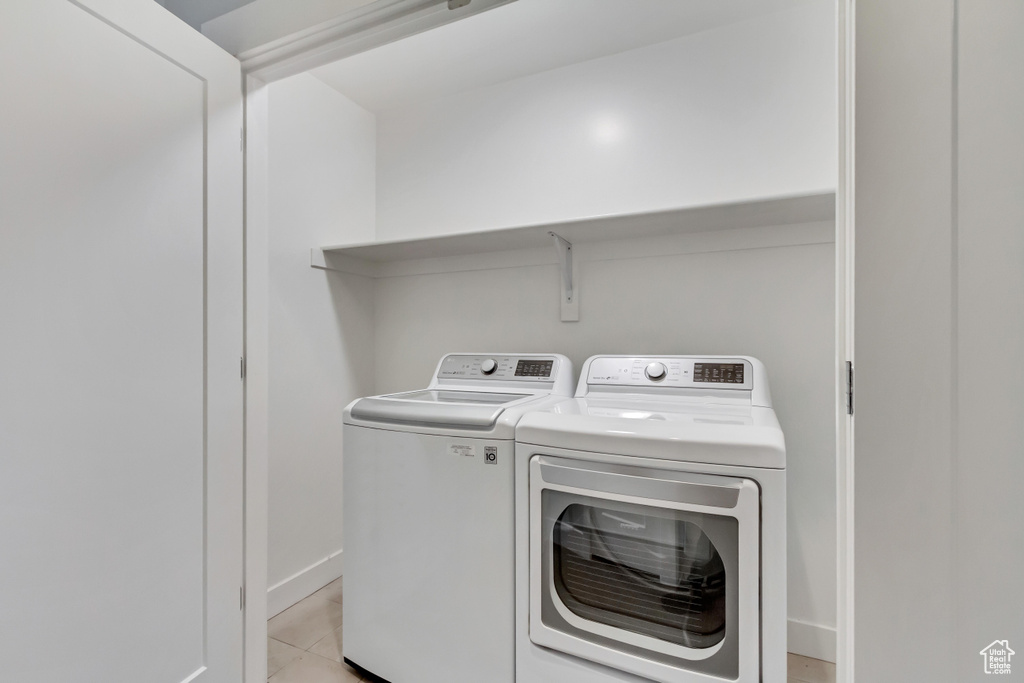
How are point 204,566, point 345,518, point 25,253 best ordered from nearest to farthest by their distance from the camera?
point 25,253 → point 204,566 → point 345,518

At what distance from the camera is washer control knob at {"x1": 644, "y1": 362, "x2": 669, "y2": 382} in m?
1.66

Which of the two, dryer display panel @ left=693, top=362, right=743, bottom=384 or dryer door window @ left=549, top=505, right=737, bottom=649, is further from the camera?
dryer display panel @ left=693, top=362, right=743, bottom=384

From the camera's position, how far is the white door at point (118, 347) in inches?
34.4

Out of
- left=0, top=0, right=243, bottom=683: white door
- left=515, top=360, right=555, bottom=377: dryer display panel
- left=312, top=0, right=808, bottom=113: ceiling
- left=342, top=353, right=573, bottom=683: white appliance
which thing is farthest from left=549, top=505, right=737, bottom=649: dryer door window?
left=312, top=0, right=808, bottom=113: ceiling

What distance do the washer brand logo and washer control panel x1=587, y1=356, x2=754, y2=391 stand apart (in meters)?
1.01

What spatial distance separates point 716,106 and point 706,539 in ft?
5.50

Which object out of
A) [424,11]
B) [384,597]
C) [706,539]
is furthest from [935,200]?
[384,597]

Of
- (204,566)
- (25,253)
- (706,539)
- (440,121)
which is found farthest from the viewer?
(440,121)

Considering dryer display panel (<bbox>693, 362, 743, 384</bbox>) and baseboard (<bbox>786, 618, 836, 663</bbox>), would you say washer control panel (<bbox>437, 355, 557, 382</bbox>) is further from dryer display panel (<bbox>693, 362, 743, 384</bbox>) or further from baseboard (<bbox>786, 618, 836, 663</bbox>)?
baseboard (<bbox>786, 618, 836, 663</bbox>)

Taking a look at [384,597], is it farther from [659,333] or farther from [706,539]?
[659,333]

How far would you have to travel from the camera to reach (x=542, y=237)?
1.96 m

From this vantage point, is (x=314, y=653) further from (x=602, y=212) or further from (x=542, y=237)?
(x=602, y=212)

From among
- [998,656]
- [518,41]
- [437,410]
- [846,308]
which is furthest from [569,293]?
[998,656]

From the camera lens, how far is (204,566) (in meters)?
1.25
